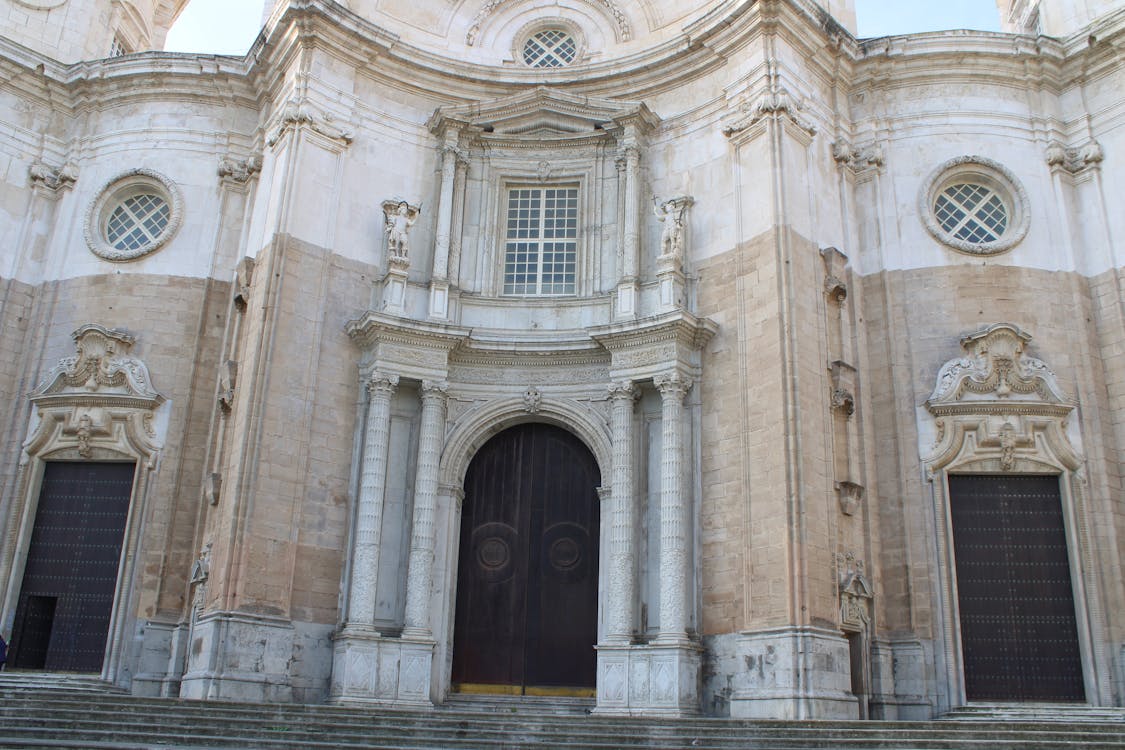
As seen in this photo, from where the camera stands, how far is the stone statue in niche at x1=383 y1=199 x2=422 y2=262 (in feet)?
65.8

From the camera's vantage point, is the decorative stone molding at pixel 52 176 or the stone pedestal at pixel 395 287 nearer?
the stone pedestal at pixel 395 287

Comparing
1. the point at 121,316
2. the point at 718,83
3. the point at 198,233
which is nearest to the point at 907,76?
the point at 718,83

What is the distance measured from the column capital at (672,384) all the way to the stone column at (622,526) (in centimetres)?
65

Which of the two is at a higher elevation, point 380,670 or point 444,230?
point 444,230

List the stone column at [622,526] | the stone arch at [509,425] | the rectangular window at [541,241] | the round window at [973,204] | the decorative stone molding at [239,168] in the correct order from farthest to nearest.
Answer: the decorative stone molding at [239,168], the rectangular window at [541,241], the round window at [973,204], the stone arch at [509,425], the stone column at [622,526]

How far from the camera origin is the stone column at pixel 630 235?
1977 centimetres

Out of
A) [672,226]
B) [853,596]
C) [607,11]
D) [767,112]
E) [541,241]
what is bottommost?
[853,596]

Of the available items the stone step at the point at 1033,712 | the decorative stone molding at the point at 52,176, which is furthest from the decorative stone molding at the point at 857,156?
the decorative stone molding at the point at 52,176

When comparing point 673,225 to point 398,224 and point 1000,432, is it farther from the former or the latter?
point 1000,432

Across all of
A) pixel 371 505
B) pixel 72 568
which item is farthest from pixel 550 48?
pixel 72 568

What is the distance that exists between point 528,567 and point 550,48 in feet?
36.7

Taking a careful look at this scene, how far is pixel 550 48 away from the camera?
2331 cm

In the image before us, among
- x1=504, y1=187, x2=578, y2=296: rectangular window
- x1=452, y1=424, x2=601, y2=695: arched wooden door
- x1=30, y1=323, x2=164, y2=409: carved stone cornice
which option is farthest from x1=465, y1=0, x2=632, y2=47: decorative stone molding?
x1=30, y1=323, x2=164, y2=409: carved stone cornice

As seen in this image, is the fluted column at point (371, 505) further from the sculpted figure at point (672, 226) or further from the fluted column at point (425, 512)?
the sculpted figure at point (672, 226)
